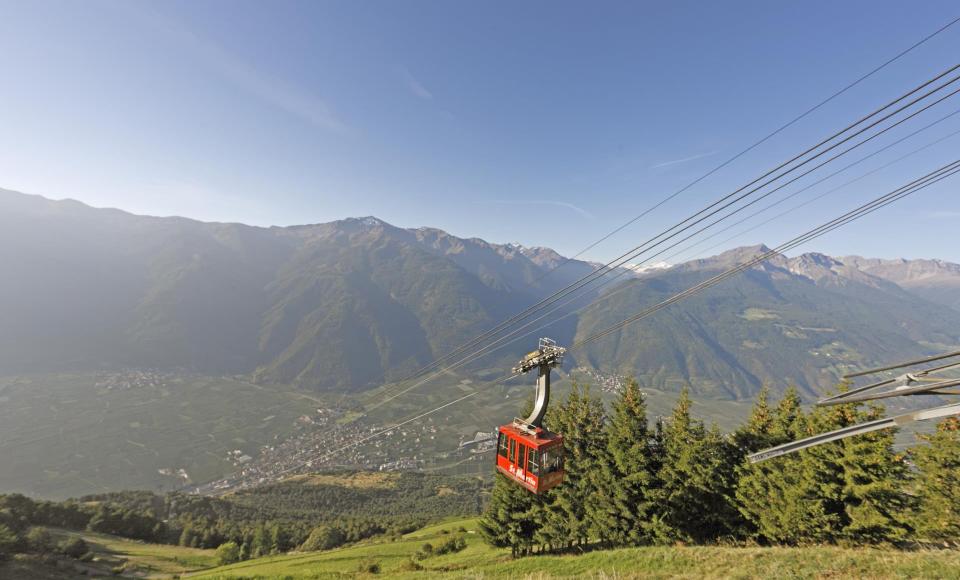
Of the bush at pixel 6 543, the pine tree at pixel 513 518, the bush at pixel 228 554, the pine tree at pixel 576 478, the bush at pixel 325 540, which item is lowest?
the bush at pixel 325 540

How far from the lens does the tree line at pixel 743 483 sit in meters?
24.0

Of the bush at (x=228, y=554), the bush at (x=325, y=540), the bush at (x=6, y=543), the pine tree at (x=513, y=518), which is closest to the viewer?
the bush at (x=6, y=543)

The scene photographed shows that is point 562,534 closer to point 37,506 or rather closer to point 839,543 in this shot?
point 839,543

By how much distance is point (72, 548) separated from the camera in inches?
1468

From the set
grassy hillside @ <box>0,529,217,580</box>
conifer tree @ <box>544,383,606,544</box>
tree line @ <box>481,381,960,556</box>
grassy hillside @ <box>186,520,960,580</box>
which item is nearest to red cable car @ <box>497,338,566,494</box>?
grassy hillside @ <box>186,520,960,580</box>

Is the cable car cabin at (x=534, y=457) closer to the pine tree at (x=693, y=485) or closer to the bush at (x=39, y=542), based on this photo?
the pine tree at (x=693, y=485)

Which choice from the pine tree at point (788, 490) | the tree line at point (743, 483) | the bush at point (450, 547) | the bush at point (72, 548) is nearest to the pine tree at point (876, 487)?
the tree line at point (743, 483)

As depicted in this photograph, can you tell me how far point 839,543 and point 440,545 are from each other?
42344mm

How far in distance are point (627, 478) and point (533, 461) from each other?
45.8ft

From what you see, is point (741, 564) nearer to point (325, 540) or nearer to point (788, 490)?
point (788, 490)

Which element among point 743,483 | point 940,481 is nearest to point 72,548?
point 743,483

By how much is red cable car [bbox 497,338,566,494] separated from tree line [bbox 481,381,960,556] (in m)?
12.2

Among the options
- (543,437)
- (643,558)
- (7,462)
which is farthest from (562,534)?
(7,462)

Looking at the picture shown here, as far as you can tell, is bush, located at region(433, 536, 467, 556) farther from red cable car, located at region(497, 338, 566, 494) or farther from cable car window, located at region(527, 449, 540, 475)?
cable car window, located at region(527, 449, 540, 475)
